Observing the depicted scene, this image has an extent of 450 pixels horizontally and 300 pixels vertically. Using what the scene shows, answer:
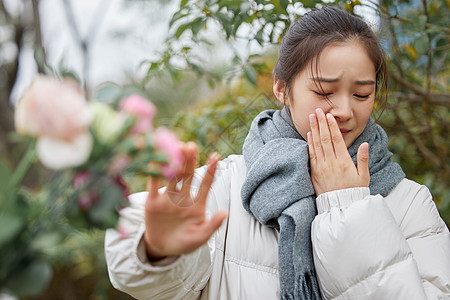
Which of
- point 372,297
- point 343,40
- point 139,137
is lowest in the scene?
point 372,297

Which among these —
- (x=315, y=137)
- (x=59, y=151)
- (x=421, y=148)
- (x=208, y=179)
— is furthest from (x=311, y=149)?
(x=421, y=148)

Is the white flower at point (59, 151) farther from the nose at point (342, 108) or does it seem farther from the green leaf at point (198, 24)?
the green leaf at point (198, 24)

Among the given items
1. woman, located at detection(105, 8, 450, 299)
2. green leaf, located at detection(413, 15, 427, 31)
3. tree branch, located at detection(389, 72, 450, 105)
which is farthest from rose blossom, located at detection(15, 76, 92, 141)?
tree branch, located at detection(389, 72, 450, 105)

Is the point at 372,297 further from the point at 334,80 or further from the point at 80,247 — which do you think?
the point at 80,247

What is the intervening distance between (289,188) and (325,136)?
0.17 m

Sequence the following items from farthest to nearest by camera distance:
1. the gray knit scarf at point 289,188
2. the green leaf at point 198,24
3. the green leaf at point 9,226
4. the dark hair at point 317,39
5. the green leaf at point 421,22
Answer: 1. the green leaf at point 198,24
2. the green leaf at point 421,22
3. the dark hair at point 317,39
4. the gray knit scarf at point 289,188
5. the green leaf at point 9,226

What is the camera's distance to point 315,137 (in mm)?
1244

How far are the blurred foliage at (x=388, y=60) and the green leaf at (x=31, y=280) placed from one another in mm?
1247

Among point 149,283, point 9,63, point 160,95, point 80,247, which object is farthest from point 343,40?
point 160,95

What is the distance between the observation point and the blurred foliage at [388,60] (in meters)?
1.68

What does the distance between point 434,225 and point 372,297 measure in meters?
0.35

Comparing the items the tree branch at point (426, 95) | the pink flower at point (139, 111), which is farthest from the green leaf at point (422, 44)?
the pink flower at point (139, 111)

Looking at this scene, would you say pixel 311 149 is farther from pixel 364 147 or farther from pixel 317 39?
pixel 317 39

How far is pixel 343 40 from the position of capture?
48.9 inches
